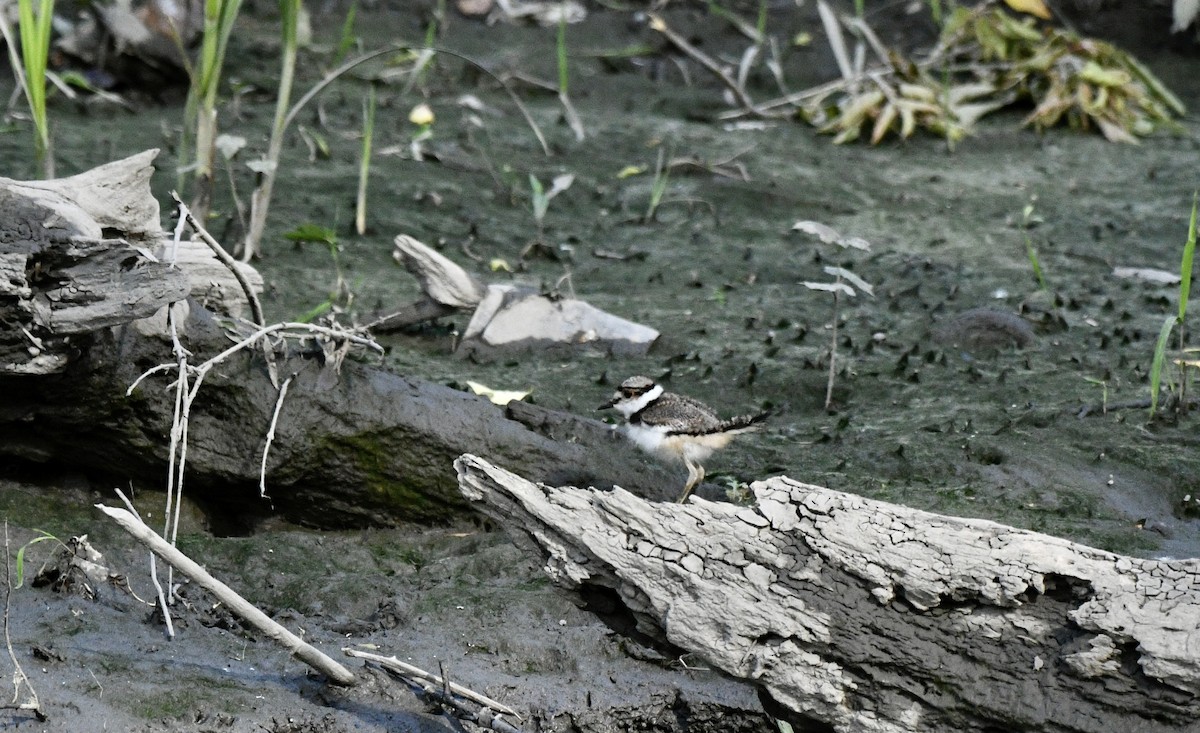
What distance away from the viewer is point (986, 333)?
5.77 meters

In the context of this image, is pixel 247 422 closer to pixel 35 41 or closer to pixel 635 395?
pixel 635 395

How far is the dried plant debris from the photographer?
29.5 ft

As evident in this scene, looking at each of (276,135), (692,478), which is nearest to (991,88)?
(276,135)

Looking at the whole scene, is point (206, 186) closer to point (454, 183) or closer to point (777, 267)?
point (454, 183)

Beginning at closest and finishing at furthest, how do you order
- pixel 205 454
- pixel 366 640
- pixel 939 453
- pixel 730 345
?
pixel 366 640 → pixel 205 454 → pixel 939 453 → pixel 730 345

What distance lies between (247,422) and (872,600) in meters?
2.06

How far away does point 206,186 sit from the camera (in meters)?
5.82

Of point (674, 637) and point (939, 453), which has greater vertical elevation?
point (674, 637)

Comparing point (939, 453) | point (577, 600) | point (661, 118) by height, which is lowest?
point (661, 118)

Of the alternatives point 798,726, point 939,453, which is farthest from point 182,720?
point 939,453

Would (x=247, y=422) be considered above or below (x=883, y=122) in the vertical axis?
above

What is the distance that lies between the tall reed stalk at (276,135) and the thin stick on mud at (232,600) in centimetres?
294

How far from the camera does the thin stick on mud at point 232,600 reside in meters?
2.96

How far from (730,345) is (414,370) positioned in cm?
135
